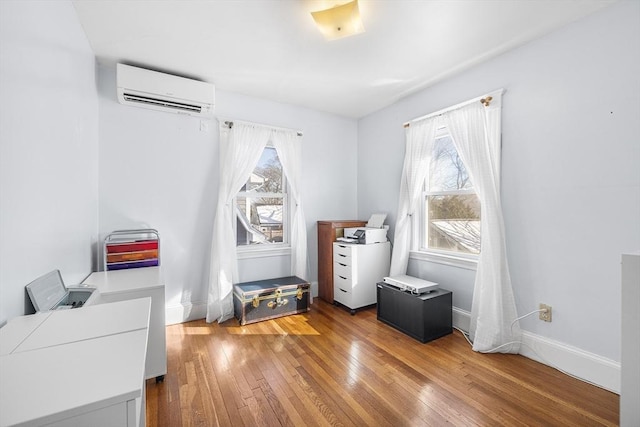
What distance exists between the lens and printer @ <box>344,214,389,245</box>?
3295 mm

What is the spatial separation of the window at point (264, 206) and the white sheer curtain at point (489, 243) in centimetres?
215

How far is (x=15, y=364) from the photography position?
80cm

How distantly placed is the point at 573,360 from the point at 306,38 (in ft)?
10.1

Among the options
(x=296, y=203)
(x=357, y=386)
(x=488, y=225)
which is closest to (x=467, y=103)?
(x=488, y=225)

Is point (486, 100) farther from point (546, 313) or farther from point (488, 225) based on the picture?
point (546, 313)

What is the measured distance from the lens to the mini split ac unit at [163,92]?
247 cm

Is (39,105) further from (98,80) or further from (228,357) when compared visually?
(228,357)

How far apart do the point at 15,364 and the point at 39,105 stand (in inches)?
48.7

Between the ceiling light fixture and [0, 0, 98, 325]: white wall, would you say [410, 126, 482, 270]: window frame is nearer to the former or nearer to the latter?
the ceiling light fixture

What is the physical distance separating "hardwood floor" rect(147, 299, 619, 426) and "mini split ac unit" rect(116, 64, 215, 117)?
2.21 meters

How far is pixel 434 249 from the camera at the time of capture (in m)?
3.09

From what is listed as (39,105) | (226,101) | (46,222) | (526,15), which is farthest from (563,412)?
(226,101)

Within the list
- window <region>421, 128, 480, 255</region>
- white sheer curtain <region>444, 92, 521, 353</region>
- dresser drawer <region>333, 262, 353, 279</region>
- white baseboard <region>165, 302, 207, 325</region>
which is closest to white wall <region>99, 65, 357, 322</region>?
white baseboard <region>165, 302, 207, 325</region>

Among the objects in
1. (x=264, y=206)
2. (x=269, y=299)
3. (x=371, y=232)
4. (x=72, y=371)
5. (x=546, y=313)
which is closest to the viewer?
(x=72, y=371)
